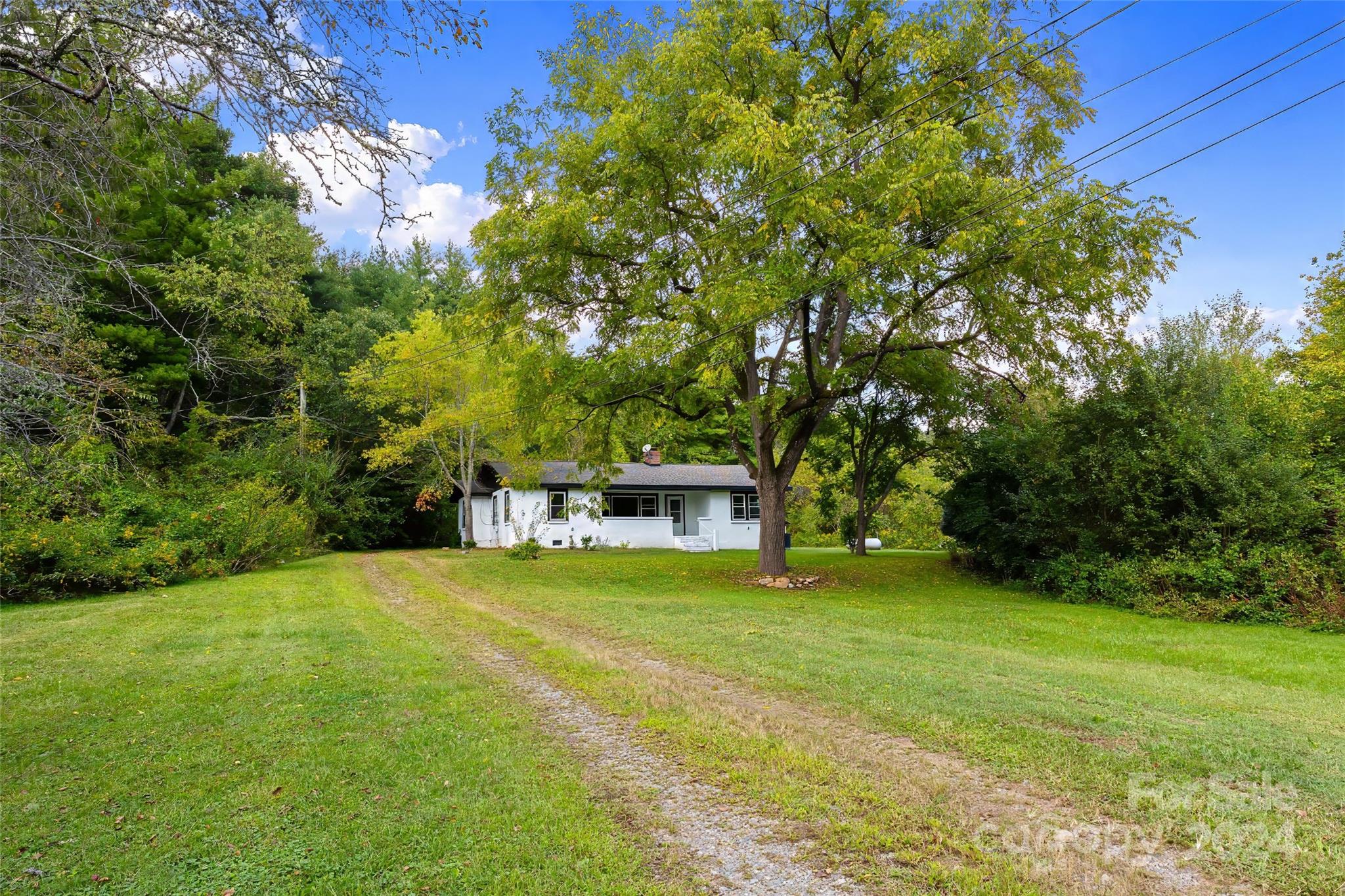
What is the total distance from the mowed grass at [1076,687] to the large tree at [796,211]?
4.80 meters

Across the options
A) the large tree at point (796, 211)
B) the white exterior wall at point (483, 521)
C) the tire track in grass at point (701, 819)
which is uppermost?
the large tree at point (796, 211)

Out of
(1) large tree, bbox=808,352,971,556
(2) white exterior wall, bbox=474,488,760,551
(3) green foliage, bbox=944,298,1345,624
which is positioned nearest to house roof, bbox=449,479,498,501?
(2) white exterior wall, bbox=474,488,760,551

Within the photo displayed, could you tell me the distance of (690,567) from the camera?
20.8 meters

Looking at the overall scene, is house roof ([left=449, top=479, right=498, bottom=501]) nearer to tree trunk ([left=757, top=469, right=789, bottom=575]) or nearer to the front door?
the front door

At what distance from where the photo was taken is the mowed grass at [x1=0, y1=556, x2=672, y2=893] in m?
3.36

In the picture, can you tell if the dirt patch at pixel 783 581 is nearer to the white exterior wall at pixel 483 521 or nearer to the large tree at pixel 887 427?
the large tree at pixel 887 427

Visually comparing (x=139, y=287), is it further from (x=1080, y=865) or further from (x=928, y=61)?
(x=928, y=61)

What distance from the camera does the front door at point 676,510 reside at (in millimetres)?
33500

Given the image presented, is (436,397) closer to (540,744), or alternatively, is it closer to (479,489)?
(479,489)

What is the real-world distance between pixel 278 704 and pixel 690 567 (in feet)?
49.7

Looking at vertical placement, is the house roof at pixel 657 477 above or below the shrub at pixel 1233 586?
above

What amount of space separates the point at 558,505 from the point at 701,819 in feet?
90.2

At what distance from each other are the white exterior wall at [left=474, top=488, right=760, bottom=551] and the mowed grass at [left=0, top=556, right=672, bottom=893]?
66.8 feet

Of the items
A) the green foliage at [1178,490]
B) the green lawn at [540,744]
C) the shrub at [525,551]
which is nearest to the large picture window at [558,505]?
the shrub at [525,551]
